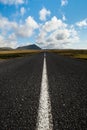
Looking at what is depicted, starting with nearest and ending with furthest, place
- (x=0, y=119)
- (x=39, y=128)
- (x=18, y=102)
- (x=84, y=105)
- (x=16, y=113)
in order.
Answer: (x=39, y=128)
(x=0, y=119)
(x=16, y=113)
(x=84, y=105)
(x=18, y=102)

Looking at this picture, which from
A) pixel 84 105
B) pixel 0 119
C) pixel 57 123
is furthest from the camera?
pixel 84 105

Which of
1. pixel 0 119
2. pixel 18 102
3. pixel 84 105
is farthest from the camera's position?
pixel 18 102

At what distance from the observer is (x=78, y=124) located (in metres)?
2.61

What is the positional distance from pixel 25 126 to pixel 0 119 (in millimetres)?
523

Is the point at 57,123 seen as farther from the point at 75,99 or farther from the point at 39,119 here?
the point at 75,99

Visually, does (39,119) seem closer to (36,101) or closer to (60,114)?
(60,114)

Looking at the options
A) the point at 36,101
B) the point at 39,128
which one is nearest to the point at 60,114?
the point at 39,128

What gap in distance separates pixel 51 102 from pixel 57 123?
3.62ft

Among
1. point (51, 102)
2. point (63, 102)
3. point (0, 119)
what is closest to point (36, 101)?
point (51, 102)

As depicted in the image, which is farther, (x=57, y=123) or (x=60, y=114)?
(x=60, y=114)

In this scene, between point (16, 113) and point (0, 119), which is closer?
point (0, 119)

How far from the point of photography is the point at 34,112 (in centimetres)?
316

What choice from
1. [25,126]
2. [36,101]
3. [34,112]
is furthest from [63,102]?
[25,126]

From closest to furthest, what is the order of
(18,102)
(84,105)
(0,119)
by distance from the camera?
(0,119) → (84,105) → (18,102)
